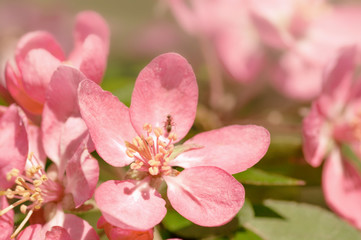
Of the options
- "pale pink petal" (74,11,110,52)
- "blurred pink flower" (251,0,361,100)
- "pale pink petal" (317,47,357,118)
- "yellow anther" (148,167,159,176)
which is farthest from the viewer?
"blurred pink flower" (251,0,361,100)

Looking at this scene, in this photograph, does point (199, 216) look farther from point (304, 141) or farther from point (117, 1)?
point (117, 1)

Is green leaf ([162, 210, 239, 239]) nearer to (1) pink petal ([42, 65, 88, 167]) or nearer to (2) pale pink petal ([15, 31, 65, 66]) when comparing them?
(1) pink petal ([42, 65, 88, 167])

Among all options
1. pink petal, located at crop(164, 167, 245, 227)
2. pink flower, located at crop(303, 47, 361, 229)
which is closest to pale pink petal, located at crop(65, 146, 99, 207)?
pink petal, located at crop(164, 167, 245, 227)

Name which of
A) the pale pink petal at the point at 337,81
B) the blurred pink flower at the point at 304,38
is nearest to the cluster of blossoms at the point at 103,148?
the pale pink petal at the point at 337,81

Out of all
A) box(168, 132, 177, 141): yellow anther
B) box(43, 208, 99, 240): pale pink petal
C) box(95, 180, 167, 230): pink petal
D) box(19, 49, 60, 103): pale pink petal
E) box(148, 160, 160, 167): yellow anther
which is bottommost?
box(43, 208, 99, 240): pale pink petal

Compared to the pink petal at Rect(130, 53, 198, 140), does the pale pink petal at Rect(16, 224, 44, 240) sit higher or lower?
lower

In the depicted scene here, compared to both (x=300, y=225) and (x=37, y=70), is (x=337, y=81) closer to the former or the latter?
(x=300, y=225)

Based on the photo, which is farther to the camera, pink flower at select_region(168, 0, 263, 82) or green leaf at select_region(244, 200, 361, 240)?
pink flower at select_region(168, 0, 263, 82)

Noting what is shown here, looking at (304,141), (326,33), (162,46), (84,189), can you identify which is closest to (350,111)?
(304,141)

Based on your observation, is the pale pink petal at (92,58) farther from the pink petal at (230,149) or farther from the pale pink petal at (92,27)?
the pink petal at (230,149)
